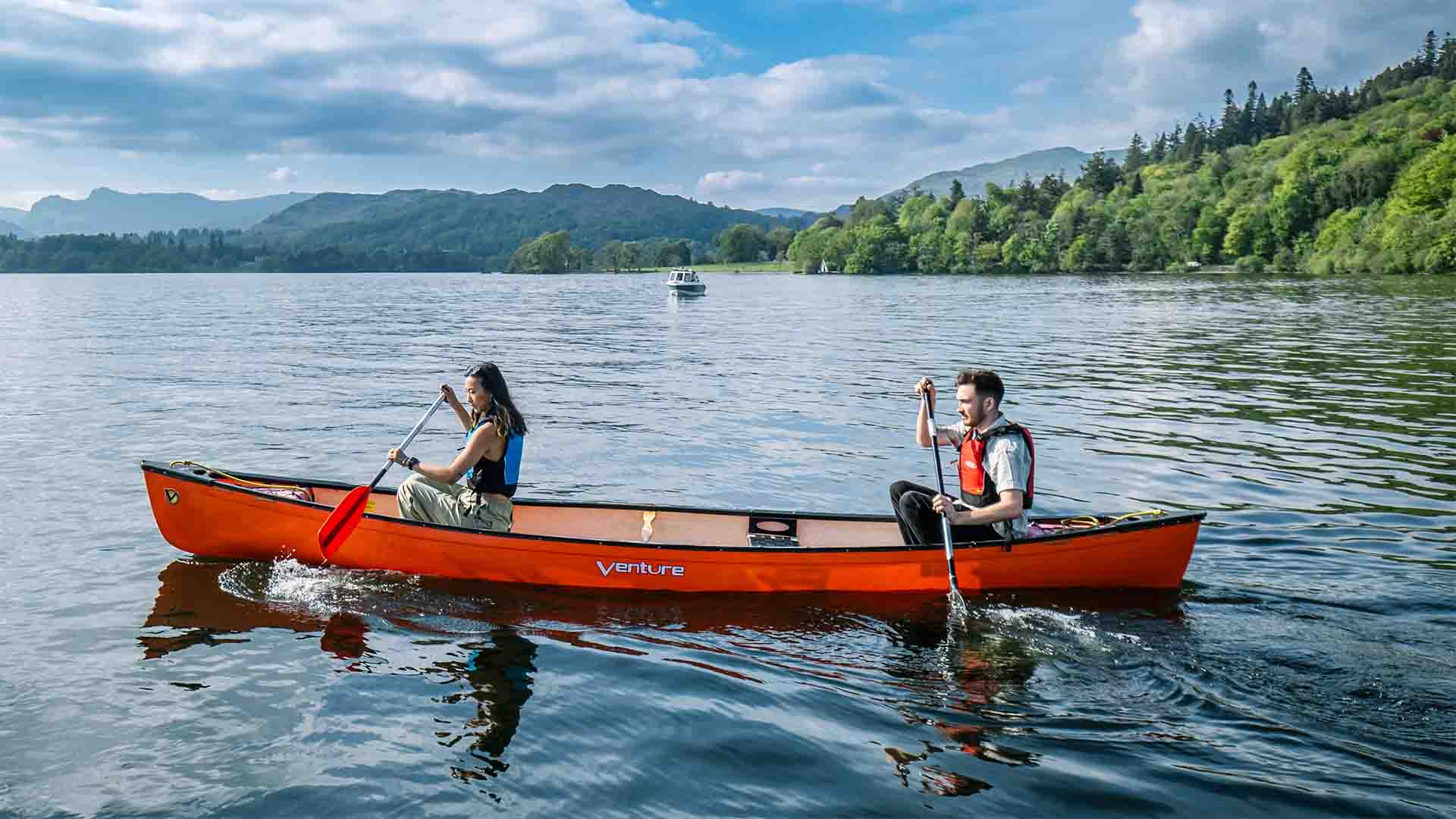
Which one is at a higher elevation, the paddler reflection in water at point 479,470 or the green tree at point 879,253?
the green tree at point 879,253

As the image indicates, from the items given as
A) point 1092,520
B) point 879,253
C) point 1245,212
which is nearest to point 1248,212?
point 1245,212

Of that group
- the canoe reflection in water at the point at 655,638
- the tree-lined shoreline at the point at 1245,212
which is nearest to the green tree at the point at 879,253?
the tree-lined shoreline at the point at 1245,212

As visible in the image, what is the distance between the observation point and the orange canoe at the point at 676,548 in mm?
9727

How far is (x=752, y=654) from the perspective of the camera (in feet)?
29.1

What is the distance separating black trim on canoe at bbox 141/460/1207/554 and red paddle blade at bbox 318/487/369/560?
0.16 metres

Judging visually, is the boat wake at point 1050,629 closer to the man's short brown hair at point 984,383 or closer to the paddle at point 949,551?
the paddle at point 949,551

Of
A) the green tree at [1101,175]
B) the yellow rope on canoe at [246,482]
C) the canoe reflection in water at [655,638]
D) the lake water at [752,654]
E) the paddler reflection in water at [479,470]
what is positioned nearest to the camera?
the lake water at [752,654]

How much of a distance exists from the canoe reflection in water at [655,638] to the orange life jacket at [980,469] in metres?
1.05

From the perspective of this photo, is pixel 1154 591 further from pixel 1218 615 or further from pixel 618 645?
pixel 618 645

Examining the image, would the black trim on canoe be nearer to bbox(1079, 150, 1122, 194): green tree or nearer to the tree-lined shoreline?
the tree-lined shoreline

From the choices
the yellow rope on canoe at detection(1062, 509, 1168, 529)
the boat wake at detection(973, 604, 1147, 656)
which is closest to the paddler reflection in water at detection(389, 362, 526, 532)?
the boat wake at detection(973, 604, 1147, 656)

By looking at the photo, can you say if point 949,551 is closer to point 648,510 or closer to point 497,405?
point 648,510

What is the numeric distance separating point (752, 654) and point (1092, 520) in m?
4.00

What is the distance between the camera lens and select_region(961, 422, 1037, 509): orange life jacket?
30.7 ft
